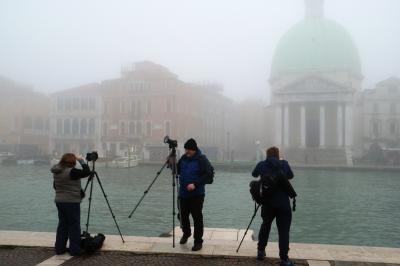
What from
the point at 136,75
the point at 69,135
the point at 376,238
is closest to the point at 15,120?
the point at 69,135

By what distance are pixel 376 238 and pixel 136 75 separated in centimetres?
5263

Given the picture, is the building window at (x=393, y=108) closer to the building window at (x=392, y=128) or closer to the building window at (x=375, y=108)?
the building window at (x=392, y=128)

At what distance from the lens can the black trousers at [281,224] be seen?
21.4ft

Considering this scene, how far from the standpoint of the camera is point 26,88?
75312mm

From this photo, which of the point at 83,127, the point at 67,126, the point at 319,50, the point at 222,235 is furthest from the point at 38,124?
the point at 222,235

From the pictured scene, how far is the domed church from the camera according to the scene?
59375 millimetres

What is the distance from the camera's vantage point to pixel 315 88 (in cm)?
6006

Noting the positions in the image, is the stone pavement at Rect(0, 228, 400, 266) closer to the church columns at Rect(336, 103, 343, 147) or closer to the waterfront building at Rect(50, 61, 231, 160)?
the waterfront building at Rect(50, 61, 231, 160)

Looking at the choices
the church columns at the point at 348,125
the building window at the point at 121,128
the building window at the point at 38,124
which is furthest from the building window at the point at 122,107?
the church columns at the point at 348,125

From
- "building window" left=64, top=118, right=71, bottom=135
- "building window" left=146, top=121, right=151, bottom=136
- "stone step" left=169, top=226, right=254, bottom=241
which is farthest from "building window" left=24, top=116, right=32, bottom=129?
"stone step" left=169, top=226, right=254, bottom=241

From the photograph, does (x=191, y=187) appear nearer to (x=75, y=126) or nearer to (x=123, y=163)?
(x=123, y=163)

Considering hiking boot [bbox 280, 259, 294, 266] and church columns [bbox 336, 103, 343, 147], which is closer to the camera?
hiking boot [bbox 280, 259, 294, 266]

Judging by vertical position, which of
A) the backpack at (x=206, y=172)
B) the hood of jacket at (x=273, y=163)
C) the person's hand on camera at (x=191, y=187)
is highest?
the hood of jacket at (x=273, y=163)

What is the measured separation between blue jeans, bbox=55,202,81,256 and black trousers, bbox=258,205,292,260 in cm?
280
